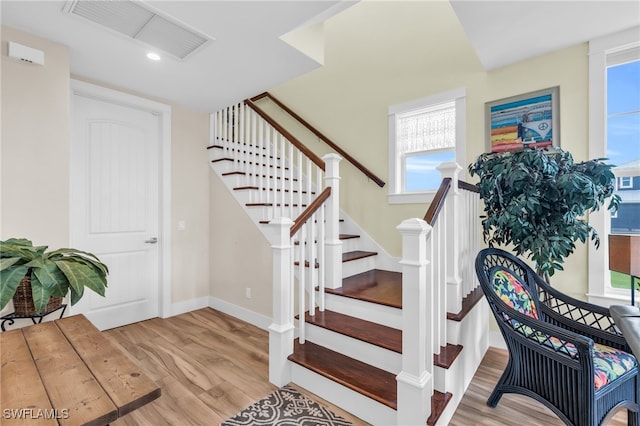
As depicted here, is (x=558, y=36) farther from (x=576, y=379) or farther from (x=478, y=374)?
(x=478, y=374)

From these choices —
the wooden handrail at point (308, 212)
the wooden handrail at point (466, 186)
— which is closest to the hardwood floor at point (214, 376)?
the wooden handrail at point (308, 212)

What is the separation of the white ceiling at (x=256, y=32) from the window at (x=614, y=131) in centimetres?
19

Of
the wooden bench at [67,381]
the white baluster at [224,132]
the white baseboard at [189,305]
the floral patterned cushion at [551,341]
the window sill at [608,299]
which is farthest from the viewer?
the white baluster at [224,132]

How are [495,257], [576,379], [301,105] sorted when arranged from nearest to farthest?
[576,379], [495,257], [301,105]

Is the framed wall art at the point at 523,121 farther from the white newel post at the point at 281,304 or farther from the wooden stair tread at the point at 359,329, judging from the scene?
the white newel post at the point at 281,304

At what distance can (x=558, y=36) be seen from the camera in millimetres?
2248

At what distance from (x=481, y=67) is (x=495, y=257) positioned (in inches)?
70.6

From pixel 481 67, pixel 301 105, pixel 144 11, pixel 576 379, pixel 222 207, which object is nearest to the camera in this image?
pixel 576 379

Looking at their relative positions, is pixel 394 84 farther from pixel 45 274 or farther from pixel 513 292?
pixel 45 274

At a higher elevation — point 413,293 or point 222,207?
point 222,207

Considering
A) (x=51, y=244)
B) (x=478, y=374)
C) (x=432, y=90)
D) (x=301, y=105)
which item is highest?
(x=301, y=105)

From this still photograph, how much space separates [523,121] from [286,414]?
295 cm

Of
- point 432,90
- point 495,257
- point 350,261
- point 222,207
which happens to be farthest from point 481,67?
point 222,207

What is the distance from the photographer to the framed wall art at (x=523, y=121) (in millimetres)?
2469
